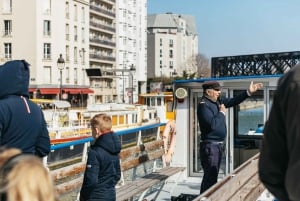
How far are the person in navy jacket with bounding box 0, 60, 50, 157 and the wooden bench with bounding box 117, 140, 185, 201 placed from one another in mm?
3087

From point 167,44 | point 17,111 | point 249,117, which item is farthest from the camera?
point 167,44

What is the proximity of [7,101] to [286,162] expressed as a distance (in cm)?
268

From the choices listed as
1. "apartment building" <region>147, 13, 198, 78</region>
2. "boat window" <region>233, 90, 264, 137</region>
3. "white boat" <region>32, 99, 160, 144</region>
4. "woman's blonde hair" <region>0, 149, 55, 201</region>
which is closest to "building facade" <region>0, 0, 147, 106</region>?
"white boat" <region>32, 99, 160, 144</region>

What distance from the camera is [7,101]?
448 centimetres

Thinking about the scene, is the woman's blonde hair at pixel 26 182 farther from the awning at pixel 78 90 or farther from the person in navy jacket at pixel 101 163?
the awning at pixel 78 90

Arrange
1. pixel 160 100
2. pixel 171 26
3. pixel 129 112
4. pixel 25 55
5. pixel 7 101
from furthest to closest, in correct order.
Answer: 1. pixel 171 26
2. pixel 25 55
3. pixel 160 100
4. pixel 129 112
5. pixel 7 101

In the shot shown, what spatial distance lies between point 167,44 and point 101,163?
479ft

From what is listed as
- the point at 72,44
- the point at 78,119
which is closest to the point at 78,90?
the point at 72,44

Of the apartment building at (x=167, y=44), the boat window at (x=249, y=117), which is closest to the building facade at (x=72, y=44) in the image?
the boat window at (x=249, y=117)

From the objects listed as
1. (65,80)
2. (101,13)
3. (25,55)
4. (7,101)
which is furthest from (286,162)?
(101,13)

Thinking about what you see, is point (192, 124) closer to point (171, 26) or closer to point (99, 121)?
point (99, 121)

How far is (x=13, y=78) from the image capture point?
14.9 ft

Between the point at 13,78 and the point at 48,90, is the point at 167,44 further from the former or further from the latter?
the point at 13,78

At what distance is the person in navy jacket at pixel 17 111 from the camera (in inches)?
175
